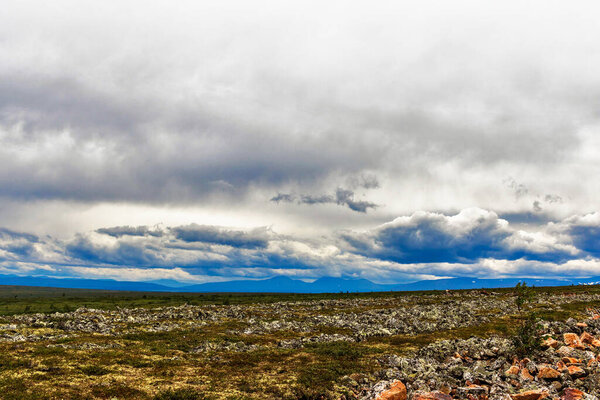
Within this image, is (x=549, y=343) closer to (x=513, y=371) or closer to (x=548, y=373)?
(x=513, y=371)

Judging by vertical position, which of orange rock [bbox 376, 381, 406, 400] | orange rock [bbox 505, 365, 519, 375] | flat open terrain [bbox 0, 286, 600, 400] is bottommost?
flat open terrain [bbox 0, 286, 600, 400]

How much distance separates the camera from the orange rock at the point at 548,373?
68.5ft

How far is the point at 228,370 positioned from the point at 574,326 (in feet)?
117

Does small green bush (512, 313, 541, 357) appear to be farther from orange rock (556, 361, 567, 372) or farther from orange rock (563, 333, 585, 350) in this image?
orange rock (556, 361, 567, 372)

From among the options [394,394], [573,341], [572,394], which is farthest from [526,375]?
[573,341]

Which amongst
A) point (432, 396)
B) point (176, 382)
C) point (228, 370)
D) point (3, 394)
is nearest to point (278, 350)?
point (228, 370)

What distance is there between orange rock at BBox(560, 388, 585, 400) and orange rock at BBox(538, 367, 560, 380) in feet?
8.30

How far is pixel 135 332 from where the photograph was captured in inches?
1708

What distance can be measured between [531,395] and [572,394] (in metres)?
2.17

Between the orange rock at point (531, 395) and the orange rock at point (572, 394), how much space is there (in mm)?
866

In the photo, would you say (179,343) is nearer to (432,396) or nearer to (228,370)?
(228,370)

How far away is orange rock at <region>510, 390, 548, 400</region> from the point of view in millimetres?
17808

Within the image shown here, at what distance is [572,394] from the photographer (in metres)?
18.0

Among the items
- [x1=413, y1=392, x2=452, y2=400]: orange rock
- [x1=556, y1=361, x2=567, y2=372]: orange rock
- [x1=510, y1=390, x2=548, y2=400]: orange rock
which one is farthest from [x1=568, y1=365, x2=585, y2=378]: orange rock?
[x1=413, y1=392, x2=452, y2=400]: orange rock
